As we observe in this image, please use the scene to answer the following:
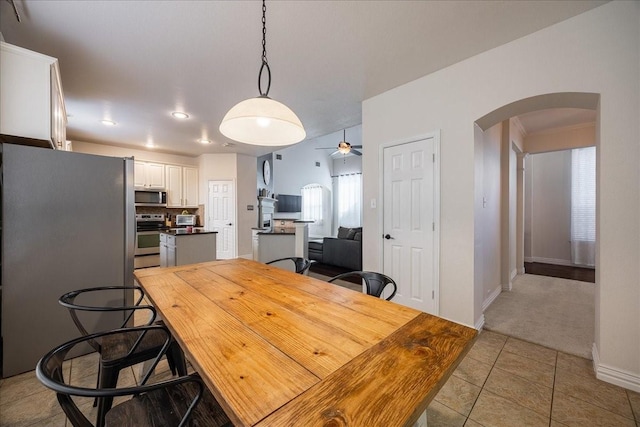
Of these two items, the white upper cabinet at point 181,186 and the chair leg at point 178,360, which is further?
the white upper cabinet at point 181,186

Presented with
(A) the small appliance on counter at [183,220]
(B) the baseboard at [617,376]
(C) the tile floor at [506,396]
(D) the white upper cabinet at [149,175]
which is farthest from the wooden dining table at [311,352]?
(D) the white upper cabinet at [149,175]

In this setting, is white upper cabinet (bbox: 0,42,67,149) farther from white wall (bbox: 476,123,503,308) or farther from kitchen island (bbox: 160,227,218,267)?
white wall (bbox: 476,123,503,308)

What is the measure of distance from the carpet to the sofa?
2.33 metres

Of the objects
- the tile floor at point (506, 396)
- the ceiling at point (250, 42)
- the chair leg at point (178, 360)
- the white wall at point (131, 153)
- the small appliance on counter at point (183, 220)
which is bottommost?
the tile floor at point (506, 396)

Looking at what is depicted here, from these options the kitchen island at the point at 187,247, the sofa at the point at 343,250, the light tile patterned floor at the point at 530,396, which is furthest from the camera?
the sofa at the point at 343,250

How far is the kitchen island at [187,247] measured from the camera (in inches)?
160

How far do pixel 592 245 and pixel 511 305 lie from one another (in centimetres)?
388

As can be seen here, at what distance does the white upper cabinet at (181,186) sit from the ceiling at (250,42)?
2922 mm

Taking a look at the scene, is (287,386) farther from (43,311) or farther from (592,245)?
(592,245)

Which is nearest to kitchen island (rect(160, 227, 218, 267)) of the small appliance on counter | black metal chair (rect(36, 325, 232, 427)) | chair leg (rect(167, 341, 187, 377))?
the small appliance on counter

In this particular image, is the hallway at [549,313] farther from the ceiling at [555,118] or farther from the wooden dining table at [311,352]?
the ceiling at [555,118]

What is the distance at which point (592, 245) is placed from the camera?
210 inches

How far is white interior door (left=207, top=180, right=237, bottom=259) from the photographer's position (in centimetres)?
631

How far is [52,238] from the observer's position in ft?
6.70
